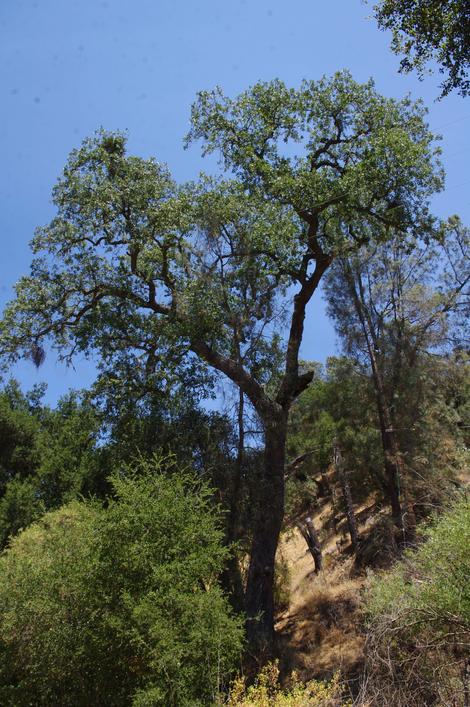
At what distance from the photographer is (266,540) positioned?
1540 cm

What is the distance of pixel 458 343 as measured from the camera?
69.4 ft

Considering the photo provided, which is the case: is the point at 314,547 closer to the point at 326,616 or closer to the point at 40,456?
the point at 326,616

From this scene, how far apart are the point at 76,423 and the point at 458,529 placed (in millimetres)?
19796

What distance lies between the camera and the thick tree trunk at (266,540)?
1426 centimetres

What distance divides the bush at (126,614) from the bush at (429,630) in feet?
8.15

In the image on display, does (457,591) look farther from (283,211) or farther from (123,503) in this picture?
(283,211)

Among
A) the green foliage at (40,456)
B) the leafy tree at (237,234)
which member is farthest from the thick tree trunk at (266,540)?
the green foliage at (40,456)

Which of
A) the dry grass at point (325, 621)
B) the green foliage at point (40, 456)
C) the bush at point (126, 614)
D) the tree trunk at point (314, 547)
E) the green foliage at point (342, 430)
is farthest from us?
the green foliage at point (40, 456)

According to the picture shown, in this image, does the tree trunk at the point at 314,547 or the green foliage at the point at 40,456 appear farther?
the green foliage at the point at 40,456

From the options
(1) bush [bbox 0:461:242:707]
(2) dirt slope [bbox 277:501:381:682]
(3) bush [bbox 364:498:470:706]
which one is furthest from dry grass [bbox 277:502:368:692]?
(1) bush [bbox 0:461:242:707]

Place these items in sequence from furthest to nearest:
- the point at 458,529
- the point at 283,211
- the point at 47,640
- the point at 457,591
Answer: the point at 283,211
the point at 47,640
the point at 458,529
the point at 457,591

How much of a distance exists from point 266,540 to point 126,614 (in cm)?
555

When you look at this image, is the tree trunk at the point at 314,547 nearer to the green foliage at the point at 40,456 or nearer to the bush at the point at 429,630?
the green foliage at the point at 40,456

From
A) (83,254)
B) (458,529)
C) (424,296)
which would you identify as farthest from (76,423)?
(458,529)
